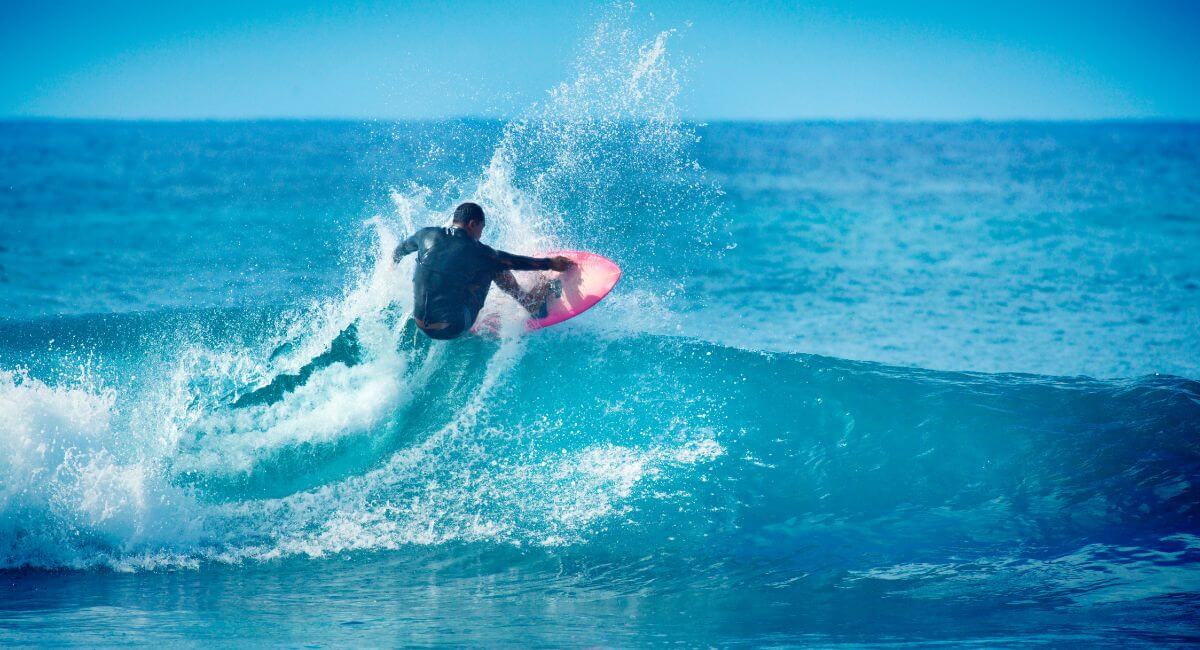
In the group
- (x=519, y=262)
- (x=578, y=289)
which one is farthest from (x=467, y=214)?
(x=578, y=289)

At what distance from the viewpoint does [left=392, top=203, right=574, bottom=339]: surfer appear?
7.84 m

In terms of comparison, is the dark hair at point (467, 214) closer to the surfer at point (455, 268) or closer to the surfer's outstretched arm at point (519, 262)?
the surfer at point (455, 268)

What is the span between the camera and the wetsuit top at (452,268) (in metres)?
7.83

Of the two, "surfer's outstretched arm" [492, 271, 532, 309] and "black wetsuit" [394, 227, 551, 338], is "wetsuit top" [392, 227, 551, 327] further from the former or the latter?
"surfer's outstretched arm" [492, 271, 532, 309]

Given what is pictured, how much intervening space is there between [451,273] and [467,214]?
51 centimetres

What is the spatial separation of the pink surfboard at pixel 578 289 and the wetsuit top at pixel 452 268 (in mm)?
845

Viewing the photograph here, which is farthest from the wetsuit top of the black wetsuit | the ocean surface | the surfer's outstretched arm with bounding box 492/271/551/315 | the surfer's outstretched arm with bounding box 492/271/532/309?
the ocean surface

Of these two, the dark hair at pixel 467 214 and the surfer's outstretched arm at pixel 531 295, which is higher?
the dark hair at pixel 467 214

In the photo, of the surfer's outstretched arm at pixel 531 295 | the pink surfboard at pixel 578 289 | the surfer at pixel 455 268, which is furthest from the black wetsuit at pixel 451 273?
the pink surfboard at pixel 578 289

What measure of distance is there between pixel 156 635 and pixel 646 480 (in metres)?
3.78

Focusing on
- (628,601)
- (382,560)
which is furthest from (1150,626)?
(382,560)

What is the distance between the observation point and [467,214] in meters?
7.84

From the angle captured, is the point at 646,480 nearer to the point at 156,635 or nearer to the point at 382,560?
the point at 382,560

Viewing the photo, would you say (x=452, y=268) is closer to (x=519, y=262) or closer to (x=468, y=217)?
(x=468, y=217)
